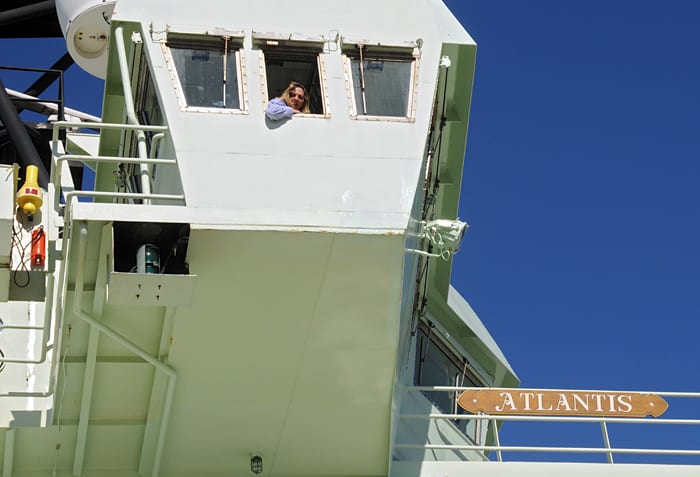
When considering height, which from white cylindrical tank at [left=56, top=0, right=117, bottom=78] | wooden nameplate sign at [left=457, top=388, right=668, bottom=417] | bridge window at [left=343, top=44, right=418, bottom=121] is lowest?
wooden nameplate sign at [left=457, top=388, right=668, bottom=417]

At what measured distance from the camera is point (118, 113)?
2019cm

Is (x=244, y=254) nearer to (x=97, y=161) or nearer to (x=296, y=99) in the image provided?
(x=97, y=161)

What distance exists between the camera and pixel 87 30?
23.8 metres

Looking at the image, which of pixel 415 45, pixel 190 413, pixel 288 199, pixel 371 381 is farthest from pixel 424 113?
pixel 190 413

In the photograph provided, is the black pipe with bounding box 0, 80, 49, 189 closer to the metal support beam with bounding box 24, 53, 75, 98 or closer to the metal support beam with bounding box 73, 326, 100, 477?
the metal support beam with bounding box 24, 53, 75, 98

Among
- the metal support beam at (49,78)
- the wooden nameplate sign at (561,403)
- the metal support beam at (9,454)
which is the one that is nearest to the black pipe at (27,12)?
the metal support beam at (49,78)

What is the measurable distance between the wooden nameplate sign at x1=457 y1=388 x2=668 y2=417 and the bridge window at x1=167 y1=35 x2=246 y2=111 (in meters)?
5.48

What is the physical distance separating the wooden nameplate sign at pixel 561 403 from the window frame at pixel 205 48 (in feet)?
17.7

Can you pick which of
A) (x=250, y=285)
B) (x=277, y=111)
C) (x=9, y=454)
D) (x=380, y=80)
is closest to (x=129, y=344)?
(x=250, y=285)

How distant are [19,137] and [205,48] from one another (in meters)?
10.7

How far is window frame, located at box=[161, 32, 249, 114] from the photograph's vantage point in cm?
1571

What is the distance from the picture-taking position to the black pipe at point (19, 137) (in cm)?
2561

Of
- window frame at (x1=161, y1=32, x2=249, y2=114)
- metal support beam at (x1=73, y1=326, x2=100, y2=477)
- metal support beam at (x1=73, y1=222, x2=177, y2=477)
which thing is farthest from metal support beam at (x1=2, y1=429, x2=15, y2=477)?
window frame at (x1=161, y1=32, x2=249, y2=114)

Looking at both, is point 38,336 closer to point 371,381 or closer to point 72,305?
point 72,305
